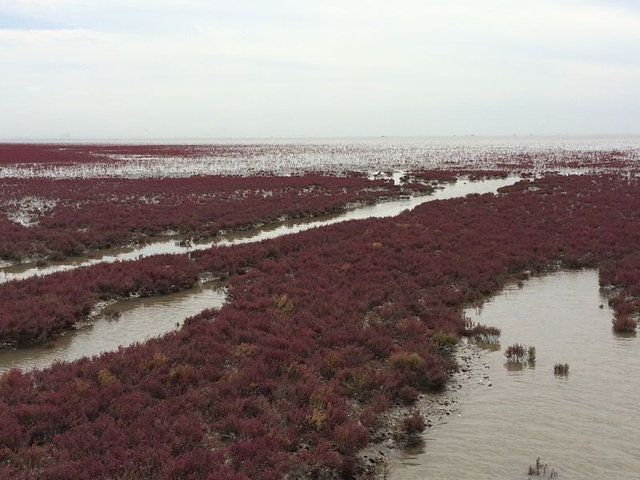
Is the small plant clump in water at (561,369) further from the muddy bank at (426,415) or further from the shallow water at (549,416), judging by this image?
the muddy bank at (426,415)

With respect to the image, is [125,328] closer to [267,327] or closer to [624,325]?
[267,327]

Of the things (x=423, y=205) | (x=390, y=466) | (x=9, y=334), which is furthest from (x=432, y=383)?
(x=423, y=205)

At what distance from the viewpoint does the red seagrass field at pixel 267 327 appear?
7.20 metres

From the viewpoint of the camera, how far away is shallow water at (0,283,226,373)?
11.4 m

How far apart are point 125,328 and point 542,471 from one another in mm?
10690

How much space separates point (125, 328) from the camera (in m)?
13.2

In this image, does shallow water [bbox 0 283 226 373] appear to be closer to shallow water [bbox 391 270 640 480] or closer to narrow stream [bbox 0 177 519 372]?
narrow stream [bbox 0 177 519 372]

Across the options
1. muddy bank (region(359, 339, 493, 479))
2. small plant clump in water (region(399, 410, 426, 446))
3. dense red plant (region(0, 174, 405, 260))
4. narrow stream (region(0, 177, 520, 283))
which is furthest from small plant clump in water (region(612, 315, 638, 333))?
dense red plant (region(0, 174, 405, 260))

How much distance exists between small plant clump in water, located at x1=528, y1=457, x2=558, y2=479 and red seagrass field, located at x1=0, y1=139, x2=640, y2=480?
34mm

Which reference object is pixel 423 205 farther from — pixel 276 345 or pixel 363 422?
pixel 363 422

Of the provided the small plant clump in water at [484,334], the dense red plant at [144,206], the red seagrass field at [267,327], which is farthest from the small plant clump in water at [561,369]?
the dense red plant at [144,206]

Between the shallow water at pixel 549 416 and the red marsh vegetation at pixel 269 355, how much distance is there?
112 cm

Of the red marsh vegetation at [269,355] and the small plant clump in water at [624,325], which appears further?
the small plant clump in water at [624,325]

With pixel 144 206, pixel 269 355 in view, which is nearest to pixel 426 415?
pixel 269 355
